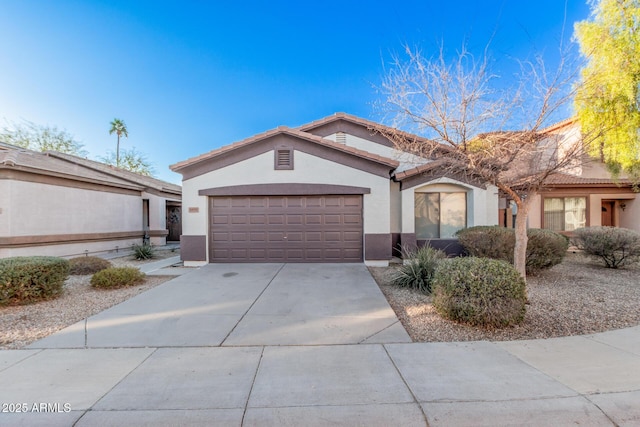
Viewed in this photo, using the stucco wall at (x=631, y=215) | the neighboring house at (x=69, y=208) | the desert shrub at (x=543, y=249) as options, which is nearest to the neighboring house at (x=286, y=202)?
the desert shrub at (x=543, y=249)

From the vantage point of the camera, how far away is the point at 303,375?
11.1 ft

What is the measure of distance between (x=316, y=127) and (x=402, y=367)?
37.6 feet

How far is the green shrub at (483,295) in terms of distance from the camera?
4605 millimetres

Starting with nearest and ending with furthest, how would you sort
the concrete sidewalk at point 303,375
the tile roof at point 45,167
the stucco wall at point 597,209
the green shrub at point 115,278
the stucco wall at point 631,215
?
the concrete sidewalk at point 303,375 → the green shrub at point 115,278 → the tile roof at point 45,167 → the stucco wall at point 597,209 → the stucco wall at point 631,215

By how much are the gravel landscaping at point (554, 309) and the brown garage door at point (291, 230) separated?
90.0 inches

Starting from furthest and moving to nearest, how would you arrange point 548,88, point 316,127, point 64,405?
point 316,127
point 548,88
point 64,405

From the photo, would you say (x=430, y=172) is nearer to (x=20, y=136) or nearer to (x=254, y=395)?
(x=254, y=395)

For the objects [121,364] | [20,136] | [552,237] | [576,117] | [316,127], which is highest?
[20,136]

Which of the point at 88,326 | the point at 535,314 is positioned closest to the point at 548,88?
the point at 535,314

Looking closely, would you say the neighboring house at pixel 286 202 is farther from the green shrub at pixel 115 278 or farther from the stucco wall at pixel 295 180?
the green shrub at pixel 115 278

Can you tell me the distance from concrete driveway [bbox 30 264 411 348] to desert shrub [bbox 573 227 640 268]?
25.8ft

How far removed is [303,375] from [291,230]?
7176 millimetres

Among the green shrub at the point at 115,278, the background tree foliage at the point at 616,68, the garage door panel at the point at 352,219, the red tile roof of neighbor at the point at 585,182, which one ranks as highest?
the background tree foliage at the point at 616,68

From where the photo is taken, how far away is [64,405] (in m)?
2.88
